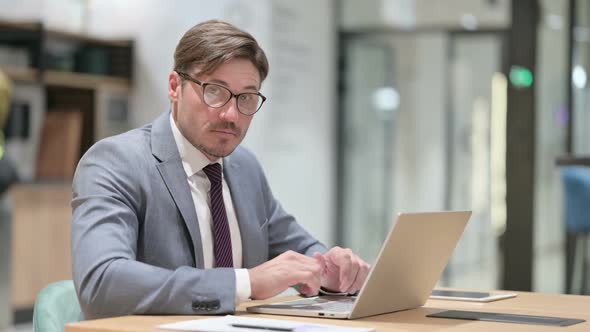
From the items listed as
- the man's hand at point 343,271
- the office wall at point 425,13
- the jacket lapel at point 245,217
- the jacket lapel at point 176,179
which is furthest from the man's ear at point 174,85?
the office wall at point 425,13

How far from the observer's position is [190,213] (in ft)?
7.30

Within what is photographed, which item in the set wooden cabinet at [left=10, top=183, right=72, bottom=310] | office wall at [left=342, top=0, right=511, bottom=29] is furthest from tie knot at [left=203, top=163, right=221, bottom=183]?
office wall at [left=342, top=0, right=511, bottom=29]

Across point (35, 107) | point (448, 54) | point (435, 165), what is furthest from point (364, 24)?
point (35, 107)

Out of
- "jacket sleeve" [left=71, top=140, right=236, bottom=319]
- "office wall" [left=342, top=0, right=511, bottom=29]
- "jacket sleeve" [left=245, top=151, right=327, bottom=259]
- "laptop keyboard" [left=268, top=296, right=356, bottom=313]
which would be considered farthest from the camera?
"office wall" [left=342, top=0, right=511, bottom=29]

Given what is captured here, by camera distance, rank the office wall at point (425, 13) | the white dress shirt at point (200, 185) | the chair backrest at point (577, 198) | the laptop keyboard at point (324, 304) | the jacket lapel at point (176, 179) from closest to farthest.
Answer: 1. the laptop keyboard at point (324, 304)
2. the jacket lapel at point (176, 179)
3. the white dress shirt at point (200, 185)
4. the chair backrest at point (577, 198)
5. the office wall at point (425, 13)

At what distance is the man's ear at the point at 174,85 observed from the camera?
2.35 m

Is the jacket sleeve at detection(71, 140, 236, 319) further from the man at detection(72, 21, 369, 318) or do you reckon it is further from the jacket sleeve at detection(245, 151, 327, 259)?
the jacket sleeve at detection(245, 151, 327, 259)

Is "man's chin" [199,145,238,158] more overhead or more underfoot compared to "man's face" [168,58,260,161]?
more underfoot

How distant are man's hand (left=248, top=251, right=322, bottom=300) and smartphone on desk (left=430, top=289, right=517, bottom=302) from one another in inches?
19.5

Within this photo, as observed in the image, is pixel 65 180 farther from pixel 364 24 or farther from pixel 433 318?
pixel 433 318

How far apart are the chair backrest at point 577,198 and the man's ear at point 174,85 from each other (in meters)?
3.61

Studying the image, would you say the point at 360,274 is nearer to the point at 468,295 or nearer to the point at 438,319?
the point at 468,295

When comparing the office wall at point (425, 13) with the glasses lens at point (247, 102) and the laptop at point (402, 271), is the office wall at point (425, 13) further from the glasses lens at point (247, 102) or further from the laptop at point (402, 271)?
the laptop at point (402, 271)

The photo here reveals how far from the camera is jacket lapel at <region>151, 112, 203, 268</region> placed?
2217 millimetres
